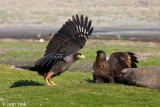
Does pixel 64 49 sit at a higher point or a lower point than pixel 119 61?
higher

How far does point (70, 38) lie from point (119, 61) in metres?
3.17

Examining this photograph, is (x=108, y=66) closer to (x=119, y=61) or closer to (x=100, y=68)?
(x=100, y=68)

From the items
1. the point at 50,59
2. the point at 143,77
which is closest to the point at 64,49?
the point at 50,59

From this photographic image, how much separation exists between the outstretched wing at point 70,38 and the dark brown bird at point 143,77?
283 centimetres

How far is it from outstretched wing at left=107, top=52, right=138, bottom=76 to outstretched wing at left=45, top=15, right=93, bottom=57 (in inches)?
84.4

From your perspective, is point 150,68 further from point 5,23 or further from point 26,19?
point 26,19

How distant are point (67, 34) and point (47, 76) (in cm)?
234

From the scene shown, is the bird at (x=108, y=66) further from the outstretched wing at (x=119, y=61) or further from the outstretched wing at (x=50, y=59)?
the outstretched wing at (x=50, y=59)

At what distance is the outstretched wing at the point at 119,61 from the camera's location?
18998 mm

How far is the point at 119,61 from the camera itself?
63.5 feet

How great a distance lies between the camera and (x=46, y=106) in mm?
12625

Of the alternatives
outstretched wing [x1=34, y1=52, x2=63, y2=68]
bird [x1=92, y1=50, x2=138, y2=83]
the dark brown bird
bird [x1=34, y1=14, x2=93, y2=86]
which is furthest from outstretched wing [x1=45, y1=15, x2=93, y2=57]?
the dark brown bird

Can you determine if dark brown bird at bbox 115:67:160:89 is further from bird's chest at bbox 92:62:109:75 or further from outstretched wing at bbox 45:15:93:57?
outstretched wing at bbox 45:15:93:57

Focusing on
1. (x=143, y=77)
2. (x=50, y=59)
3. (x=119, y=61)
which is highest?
(x=50, y=59)
